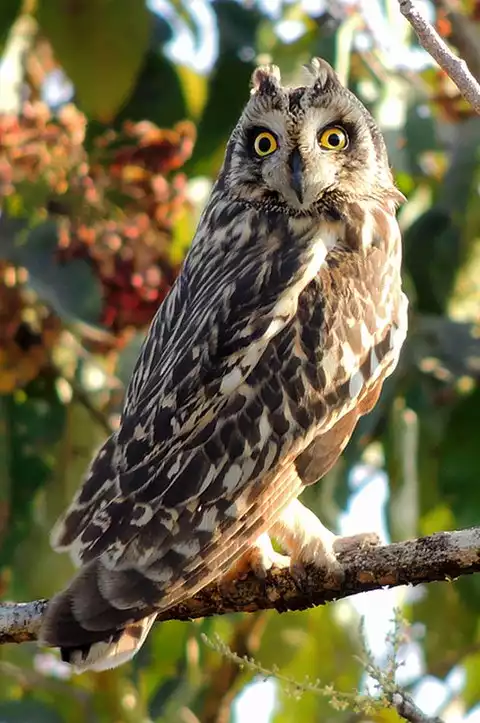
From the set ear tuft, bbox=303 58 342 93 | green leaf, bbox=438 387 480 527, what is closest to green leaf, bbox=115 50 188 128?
ear tuft, bbox=303 58 342 93

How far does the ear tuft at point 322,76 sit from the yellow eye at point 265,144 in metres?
0.21

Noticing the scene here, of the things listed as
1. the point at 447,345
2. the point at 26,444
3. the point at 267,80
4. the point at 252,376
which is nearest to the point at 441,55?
the point at 252,376

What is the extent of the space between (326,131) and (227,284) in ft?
1.82

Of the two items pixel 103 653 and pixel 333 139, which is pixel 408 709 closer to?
pixel 103 653

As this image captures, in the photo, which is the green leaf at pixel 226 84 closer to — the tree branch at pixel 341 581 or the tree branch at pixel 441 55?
the tree branch at pixel 341 581

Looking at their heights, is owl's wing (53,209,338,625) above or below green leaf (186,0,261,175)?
below

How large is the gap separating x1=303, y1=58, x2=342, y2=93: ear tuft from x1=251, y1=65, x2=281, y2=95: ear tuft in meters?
0.11

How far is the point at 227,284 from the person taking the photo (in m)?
4.21

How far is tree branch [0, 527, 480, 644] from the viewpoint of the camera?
3334 mm

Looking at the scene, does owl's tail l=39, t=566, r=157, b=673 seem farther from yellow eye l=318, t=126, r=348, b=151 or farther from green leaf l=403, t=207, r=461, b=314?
green leaf l=403, t=207, r=461, b=314

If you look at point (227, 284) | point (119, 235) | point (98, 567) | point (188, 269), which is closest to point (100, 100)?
point (119, 235)

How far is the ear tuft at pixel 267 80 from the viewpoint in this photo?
4.46 meters

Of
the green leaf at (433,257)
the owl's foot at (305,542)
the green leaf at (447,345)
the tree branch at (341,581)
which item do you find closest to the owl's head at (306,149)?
the green leaf at (447,345)

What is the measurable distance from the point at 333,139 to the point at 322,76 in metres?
0.22
